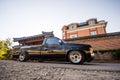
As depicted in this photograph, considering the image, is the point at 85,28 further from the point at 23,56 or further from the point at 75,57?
the point at 75,57

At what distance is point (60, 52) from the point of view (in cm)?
636

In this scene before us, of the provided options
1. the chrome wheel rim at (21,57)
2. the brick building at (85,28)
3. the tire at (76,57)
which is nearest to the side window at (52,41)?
the tire at (76,57)

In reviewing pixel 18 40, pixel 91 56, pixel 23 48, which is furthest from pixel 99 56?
pixel 18 40

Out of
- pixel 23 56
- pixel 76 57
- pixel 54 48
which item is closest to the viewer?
pixel 76 57

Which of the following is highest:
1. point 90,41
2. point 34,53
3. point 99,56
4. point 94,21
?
point 94,21

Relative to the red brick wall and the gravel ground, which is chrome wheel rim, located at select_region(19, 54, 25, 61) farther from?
the red brick wall

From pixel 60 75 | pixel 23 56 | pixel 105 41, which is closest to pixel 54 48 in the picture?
pixel 23 56

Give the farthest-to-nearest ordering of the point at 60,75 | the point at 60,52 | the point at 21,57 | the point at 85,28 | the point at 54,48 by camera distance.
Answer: the point at 85,28
the point at 21,57
the point at 54,48
the point at 60,52
the point at 60,75

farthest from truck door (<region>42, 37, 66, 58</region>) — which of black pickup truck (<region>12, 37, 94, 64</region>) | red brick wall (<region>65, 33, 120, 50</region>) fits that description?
red brick wall (<region>65, 33, 120, 50</region>)

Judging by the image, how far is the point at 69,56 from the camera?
610 centimetres

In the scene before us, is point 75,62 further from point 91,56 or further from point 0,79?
point 0,79

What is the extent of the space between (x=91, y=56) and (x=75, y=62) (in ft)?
3.07

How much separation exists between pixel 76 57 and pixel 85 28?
2503cm

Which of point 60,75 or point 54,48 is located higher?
point 54,48
